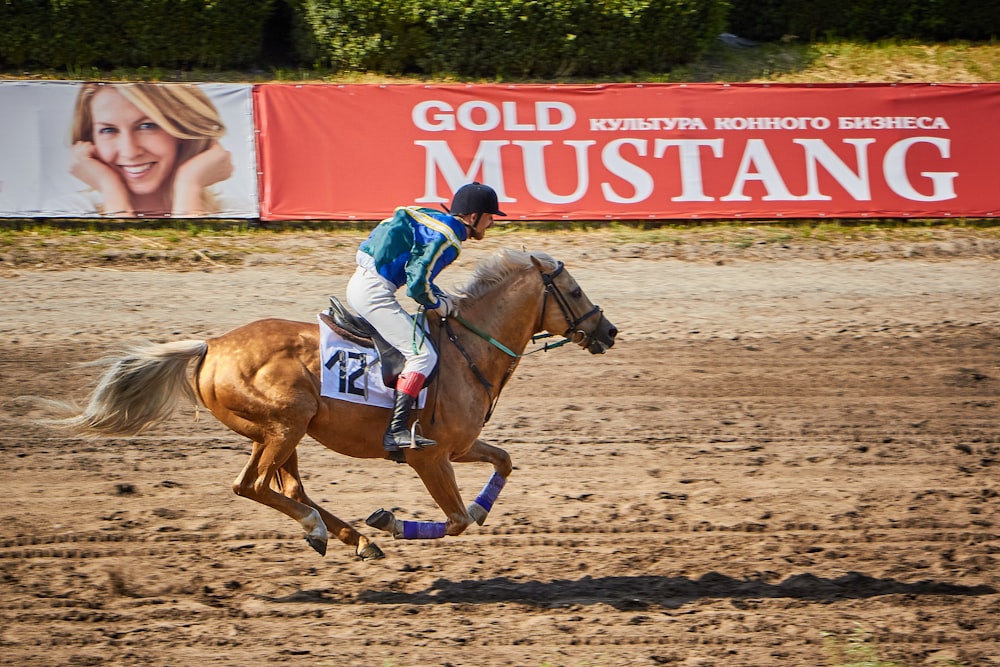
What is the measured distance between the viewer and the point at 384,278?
6.75 meters

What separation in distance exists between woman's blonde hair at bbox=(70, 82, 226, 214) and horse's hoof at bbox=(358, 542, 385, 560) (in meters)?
9.49

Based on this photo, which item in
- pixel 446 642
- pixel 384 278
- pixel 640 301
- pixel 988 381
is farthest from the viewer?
pixel 640 301

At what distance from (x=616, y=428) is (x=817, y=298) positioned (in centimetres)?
490

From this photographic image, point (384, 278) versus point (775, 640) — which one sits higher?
point (384, 278)

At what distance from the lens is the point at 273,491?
6758 millimetres

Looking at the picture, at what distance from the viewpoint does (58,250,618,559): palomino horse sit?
6688mm

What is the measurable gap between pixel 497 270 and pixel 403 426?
51.2 inches

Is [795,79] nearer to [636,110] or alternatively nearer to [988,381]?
[636,110]

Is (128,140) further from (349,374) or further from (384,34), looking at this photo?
(349,374)

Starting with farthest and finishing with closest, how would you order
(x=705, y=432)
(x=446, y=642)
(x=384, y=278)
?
(x=705, y=432) → (x=384, y=278) → (x=446, y=642)

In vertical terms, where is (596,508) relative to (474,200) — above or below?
below

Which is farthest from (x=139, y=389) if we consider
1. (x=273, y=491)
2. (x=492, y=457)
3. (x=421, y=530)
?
(x=492, y=457)

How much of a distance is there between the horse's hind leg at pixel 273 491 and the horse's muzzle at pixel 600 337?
2.04 m

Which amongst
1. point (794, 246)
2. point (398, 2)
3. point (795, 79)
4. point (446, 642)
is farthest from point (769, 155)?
point (446, 642)
